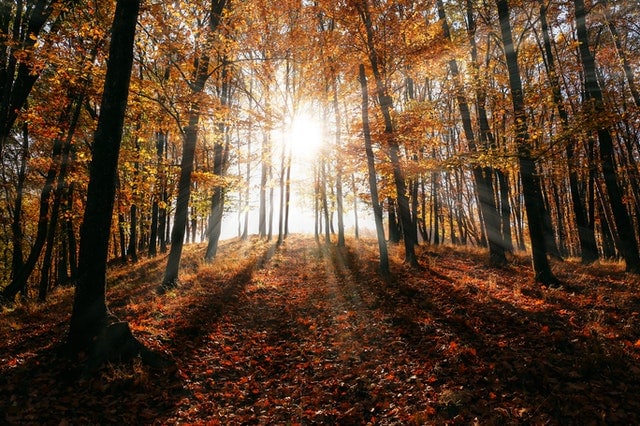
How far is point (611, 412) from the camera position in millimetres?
4406

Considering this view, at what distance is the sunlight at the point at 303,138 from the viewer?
2030cm

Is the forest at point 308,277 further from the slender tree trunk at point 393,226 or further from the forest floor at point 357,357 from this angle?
the slender tree trunk at point 393,226

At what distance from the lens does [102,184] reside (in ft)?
21.2

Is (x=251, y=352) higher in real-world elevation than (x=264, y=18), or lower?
lower

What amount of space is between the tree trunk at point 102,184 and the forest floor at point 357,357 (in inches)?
37.3

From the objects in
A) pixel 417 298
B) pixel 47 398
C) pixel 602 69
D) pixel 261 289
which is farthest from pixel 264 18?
pixel 602 69

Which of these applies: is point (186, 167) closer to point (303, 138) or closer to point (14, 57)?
point (14, 57)

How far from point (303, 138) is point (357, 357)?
54.0ft

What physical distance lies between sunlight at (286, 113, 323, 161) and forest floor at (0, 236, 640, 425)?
446 inches

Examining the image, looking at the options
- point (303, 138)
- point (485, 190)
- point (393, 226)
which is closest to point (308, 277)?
point (485, 190)

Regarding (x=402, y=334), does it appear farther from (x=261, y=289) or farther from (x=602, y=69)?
(x=602, y=69)

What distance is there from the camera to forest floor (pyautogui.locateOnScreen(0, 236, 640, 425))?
490 cm

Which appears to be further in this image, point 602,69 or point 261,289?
point 602,69

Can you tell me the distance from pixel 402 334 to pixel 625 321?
4726 mm
